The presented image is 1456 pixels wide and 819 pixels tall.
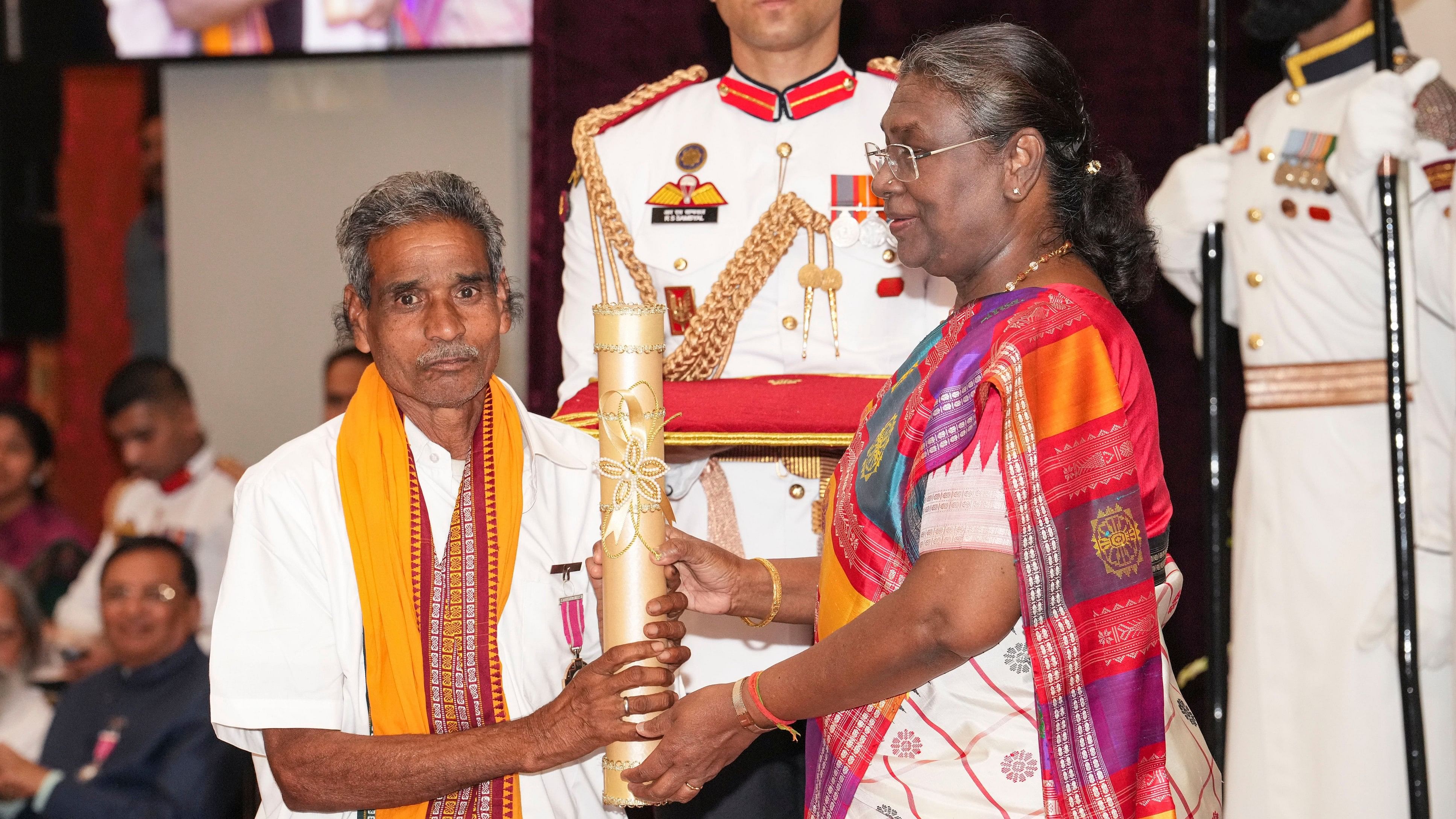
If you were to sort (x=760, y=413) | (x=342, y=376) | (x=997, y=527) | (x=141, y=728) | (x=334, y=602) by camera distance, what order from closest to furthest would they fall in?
(x=997, y=527), (x=334, y=602), (x=760, y=413), (x=141, y=728), (x=342, y=376)

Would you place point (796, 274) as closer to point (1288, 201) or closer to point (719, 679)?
point (719, 679)

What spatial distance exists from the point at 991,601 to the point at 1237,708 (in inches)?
80.1

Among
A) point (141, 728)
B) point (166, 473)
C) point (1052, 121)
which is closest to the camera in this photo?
point (1052, 121)

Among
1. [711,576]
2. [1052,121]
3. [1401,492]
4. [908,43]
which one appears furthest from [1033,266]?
[908,43]

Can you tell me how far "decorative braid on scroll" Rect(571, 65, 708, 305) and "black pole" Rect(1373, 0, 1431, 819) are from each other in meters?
1.51

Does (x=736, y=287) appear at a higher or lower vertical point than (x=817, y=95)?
lower

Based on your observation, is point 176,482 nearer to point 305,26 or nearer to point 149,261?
point 149,261

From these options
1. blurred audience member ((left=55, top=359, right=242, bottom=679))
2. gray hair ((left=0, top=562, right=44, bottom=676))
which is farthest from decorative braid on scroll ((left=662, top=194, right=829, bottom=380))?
blurred audience member ((left=55, top=359, right=242, bottom=679))

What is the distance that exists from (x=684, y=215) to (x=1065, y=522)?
145cm

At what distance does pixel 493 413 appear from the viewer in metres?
2.40

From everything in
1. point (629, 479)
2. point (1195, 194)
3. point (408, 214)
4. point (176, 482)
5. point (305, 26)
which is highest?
point (305, 26)

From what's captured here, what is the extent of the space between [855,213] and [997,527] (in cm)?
132

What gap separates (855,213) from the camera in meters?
2.97

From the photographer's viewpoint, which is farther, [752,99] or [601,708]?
[752,99]
